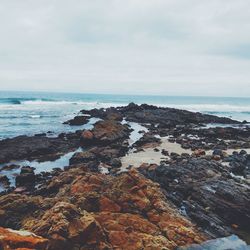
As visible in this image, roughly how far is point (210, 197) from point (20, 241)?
416 inches

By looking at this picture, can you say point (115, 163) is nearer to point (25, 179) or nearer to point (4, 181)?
point (25, 179)

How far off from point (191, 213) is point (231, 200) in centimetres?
260

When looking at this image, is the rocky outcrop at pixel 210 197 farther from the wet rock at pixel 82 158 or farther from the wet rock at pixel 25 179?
the wet rock at pixel 82 158

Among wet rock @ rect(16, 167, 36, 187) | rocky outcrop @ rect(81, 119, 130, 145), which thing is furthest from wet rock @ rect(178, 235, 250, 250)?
rocky outcrop @ rect(81, 119, 130, 145)

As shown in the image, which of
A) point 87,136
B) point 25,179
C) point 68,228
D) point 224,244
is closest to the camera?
point 68,228

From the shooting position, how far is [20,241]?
10.0m

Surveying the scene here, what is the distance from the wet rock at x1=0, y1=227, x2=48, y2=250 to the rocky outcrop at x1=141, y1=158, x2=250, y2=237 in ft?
24.4

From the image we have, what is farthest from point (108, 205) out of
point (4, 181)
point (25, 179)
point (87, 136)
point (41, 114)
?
point (41, 114)

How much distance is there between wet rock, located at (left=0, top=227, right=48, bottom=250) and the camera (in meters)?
9.83

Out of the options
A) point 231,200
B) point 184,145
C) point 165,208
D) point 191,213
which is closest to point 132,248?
point 165,208

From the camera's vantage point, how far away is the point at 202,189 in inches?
737

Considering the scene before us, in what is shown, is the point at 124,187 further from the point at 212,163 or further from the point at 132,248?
the point at 212,163

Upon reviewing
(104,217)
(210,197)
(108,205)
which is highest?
(108,205)

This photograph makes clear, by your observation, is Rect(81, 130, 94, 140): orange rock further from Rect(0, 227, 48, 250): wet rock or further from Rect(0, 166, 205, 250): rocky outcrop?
Rect(0, 227, 48, 250): wet rock
